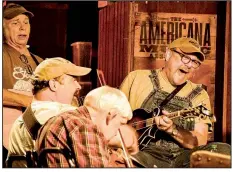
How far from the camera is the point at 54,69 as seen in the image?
4.66 metres

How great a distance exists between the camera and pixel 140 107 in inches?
186

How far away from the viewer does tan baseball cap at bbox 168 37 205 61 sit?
477 centimetres

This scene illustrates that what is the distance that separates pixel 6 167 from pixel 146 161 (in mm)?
976

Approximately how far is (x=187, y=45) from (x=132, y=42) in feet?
1.29

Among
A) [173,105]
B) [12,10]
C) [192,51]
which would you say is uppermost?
[12,10]

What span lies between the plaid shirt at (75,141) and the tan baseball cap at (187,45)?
0.84m

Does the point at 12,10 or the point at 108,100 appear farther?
the point at 12,10

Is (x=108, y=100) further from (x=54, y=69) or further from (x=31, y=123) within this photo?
(x=31, y=123)

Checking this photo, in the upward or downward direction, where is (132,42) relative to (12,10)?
downward

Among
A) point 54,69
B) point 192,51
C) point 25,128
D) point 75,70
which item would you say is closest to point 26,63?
point 54,69

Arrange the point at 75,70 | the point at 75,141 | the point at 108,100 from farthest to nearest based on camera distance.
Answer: the point at 75,70 < the point at 108,100 < the point at 75,141

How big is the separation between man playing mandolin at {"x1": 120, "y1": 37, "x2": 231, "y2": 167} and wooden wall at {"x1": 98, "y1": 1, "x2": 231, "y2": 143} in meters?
0.06

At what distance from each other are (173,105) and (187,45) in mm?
439

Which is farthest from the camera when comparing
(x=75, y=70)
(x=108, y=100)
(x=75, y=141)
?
(x=75, y=70)
